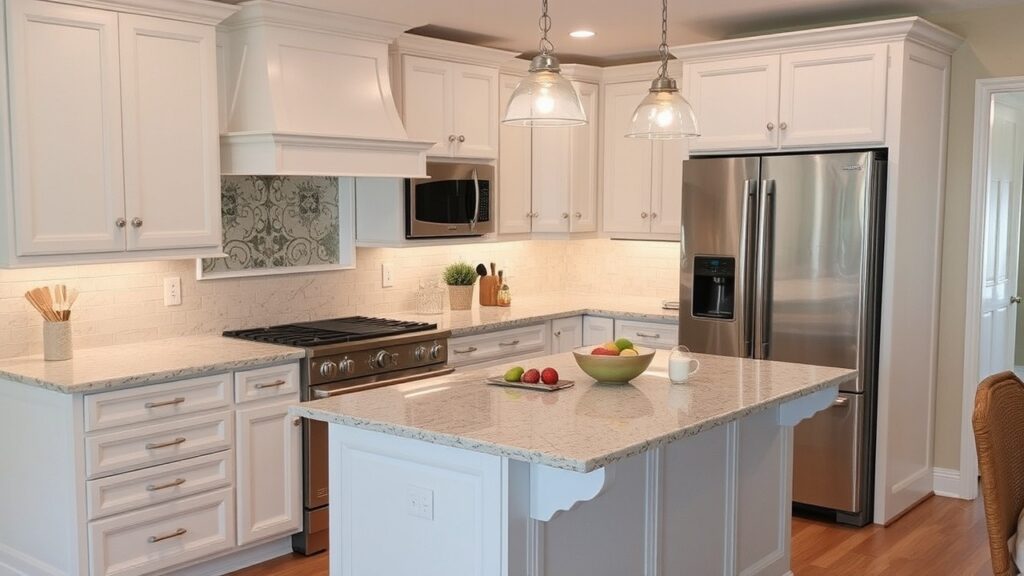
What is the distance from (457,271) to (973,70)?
9.28 feet

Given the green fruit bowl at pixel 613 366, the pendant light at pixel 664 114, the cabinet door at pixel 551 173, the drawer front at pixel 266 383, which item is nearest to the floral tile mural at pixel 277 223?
the drawer front at pixel 266 383

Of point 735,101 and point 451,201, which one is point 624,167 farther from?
point 451,201

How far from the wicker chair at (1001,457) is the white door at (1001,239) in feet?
8.84

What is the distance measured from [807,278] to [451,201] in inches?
71.2

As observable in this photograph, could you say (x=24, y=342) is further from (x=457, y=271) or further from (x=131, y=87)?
(x=457, y=271)

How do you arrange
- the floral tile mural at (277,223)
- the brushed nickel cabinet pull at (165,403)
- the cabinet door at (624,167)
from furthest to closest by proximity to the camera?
the cabinet door at (624,167) → the floral tile mural at (277,223) → the brushed nickel cabinet pull at (165,403)

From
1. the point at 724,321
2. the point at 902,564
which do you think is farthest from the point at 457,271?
the point at 902,564

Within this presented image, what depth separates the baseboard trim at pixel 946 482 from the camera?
5156 mm

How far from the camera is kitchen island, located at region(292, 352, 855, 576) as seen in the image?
2586mm

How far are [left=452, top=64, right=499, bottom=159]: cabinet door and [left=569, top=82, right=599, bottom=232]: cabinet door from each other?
58 cm

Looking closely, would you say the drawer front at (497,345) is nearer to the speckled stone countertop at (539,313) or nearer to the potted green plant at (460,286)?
the speckled stone countertop at (539,313)

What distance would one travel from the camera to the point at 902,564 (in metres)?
4.25

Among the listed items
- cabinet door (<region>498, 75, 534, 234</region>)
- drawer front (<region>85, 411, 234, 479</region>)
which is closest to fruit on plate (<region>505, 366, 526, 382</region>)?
drawer front (<region>85, 411, 234, 479</region>)

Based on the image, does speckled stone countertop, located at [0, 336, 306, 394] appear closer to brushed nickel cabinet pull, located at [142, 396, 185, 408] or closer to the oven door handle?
brushed nickel cabinet pull, located at [142, 396, 185, 408]
